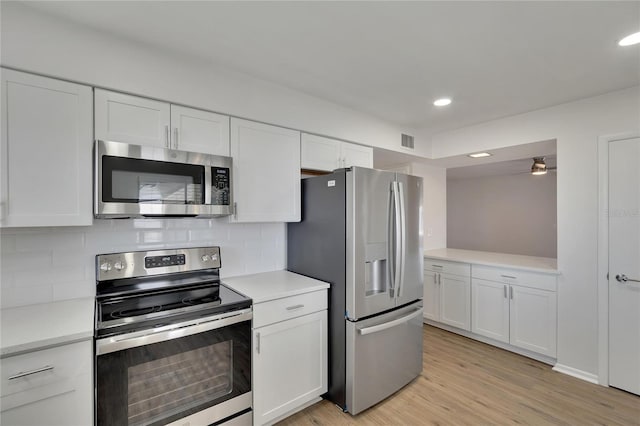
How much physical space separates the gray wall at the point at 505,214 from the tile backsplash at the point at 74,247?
6599 millimetres

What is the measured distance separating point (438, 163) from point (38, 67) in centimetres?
407

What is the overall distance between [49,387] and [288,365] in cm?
127

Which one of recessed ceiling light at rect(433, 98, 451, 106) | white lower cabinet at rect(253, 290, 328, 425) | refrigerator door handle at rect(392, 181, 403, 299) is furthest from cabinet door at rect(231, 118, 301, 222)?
recessed ceiling light at rect(433, 98, 451, 106)

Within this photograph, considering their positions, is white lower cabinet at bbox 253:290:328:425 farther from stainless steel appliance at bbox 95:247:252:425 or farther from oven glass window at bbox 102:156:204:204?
oven glass window at bbox 102:156:204:204

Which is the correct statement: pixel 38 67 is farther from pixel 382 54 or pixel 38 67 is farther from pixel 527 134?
pixel 527 134

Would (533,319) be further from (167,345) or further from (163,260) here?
(163,260)

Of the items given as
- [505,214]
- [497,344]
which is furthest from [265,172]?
[505,214]

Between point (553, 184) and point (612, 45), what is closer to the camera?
point (612, 45)

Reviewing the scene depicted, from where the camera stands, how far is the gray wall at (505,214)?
614cm

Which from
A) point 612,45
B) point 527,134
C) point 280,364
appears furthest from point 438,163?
point 280,364

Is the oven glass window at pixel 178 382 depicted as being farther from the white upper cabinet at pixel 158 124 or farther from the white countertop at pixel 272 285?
the white upper cabinet at pixel 158 124

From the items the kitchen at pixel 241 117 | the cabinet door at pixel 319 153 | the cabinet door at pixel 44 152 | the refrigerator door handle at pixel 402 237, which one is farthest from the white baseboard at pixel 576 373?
the cabinet door at pixel 44 152

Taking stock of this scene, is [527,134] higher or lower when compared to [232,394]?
higher

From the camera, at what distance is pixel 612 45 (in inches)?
71.2
